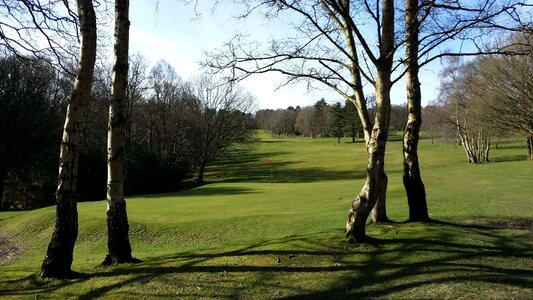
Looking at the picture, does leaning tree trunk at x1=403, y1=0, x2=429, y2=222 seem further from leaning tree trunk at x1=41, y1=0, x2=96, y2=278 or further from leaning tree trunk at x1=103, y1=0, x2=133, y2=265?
leaning tree trunk at x1=41, y1=0, x2=96, y2=278

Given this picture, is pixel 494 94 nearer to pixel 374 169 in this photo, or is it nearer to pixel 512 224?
pixel 512 224

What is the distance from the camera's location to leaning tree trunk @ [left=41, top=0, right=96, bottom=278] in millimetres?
7223

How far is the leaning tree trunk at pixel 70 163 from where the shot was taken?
722 cm

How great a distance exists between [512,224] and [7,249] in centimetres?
1505

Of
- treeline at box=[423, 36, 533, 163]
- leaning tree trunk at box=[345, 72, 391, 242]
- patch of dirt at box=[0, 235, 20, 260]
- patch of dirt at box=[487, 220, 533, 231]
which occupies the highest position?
treeline at box=[423, 36, 533, 163]

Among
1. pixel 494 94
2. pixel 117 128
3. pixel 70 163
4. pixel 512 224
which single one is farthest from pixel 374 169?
pixel 494 94

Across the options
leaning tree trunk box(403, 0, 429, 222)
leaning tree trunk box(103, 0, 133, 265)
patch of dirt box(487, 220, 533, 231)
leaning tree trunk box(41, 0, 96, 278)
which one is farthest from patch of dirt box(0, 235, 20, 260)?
patch of dirt box(487, 220, 533, 231)

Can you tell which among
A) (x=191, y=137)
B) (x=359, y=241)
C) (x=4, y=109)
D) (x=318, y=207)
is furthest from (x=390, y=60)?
(x=191, y=137)

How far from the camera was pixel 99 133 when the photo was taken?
45.4 m

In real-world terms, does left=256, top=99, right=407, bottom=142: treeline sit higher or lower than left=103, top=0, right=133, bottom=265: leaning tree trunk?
higher

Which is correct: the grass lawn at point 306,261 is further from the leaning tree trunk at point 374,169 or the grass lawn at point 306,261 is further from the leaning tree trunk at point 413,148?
the leaning tree trunk at point 413,148

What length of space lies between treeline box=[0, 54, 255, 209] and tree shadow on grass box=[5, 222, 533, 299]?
14.5 metres

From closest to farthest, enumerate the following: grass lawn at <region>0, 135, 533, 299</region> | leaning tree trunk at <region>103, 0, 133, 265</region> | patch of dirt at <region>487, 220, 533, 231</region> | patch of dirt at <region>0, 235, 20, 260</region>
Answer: grass lawn at <region>0, 135, 533, 299</region> → leaning tree trunk at <region>103, 0, 133, 265</region> → patch of dirt at <region>487, 220, 533, 231</region> → patch of dirt at <region>0, 235, 20, 260</region>

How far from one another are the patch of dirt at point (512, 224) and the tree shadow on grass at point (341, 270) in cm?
158
